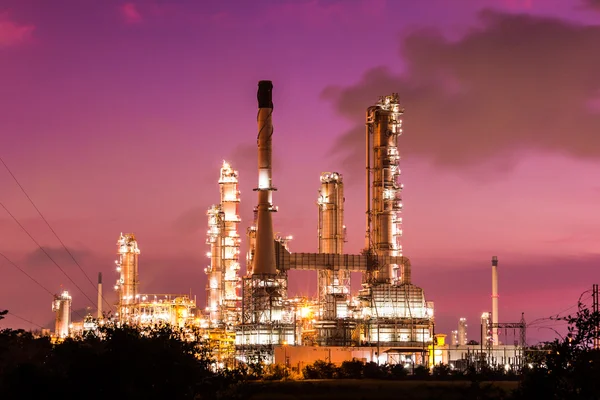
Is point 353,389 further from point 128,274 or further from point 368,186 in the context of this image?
point 128,274

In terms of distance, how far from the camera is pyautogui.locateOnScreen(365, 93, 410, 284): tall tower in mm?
125812

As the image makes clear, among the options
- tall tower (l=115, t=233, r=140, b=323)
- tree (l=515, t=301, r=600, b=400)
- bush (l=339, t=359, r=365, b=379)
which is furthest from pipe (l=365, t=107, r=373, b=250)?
tree (l=515, t=301, r=600, b=400)

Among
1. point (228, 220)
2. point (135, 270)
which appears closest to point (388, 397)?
point (228, 220)

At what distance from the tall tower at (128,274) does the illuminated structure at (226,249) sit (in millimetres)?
21416

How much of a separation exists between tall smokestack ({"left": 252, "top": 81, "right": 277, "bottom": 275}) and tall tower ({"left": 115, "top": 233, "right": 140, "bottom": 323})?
4956 cm

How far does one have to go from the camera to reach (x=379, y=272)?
12656cm

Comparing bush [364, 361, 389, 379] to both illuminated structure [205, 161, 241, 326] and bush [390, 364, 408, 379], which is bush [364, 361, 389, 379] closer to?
bush [390, 364, 408, 379]

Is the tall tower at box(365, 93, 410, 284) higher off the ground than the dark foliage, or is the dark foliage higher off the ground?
the tall tower at box(365, 93, 410, 284)

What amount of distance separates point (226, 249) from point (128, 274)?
1043 inches

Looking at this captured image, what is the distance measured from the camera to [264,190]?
12231 centimetres

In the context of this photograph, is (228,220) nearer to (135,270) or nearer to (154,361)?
(135,270)

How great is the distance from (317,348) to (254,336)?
25.4ft

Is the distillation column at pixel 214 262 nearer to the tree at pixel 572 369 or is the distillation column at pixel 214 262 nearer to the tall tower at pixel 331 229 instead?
the tall tower at pixel 331 229

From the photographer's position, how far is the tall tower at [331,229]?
13388 centimetres
